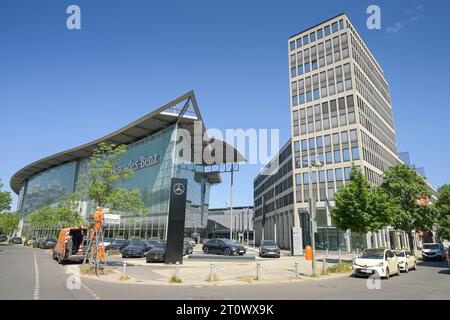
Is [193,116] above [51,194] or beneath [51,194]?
above

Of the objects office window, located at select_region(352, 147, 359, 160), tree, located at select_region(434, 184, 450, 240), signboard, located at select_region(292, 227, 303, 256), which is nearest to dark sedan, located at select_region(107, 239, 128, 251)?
signboard, located at select_region(292, 227, 303, 256)

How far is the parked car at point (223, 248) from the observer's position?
30.4m

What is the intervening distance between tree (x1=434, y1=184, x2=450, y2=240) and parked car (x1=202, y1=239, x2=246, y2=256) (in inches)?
831

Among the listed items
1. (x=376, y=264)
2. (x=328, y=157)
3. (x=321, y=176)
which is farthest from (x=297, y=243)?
(x=376, y=264)

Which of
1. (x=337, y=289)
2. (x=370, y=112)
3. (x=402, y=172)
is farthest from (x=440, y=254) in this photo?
(x=370, y=112)

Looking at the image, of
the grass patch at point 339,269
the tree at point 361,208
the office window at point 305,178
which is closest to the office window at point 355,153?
the office window at point 305,178

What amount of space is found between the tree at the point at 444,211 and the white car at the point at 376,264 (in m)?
20.8

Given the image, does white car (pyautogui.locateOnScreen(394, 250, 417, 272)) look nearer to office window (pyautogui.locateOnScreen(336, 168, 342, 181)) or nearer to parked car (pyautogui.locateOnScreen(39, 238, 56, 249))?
office window (pyautogui.locateOnScreen(336, 168, 342, 181))

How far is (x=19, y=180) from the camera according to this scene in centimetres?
11544

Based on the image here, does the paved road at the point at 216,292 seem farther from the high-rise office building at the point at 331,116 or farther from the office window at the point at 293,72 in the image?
the office window at the point at 293,72

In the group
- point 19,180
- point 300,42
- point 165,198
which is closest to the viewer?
point 165,198

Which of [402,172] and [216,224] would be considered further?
[216,224]
